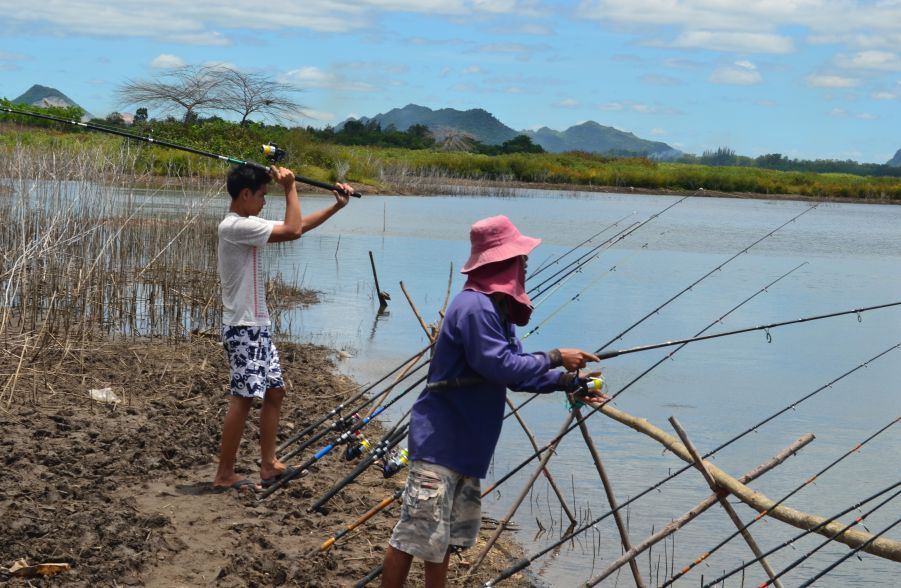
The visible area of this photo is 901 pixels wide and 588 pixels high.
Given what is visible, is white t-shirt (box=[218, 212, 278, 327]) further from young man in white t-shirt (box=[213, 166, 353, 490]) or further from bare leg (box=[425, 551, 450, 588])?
bare leg (box=[425, 551, 450, 588])

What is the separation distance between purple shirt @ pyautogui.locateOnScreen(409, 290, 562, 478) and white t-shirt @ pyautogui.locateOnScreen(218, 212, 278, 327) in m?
1.66

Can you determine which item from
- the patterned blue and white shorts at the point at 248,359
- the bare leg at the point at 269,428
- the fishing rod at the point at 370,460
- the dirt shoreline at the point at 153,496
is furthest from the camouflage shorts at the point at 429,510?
the bare leg at the point at 269,428

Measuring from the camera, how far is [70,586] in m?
3.89

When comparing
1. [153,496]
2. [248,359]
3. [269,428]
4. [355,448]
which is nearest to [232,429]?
[269,428]

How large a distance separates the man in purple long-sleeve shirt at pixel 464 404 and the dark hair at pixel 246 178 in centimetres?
176

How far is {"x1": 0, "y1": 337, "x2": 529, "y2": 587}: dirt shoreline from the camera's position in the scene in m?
4.21

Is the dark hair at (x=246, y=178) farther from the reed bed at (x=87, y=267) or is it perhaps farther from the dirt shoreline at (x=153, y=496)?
the reed bed at (x=87, y=267)

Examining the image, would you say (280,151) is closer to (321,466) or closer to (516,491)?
(321,466)

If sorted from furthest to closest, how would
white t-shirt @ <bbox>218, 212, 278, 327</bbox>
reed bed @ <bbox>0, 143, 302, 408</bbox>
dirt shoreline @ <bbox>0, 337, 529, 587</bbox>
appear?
reed bed @ <bbox>0, 143, 302, 408</bbox> → white t-shirt @ <bbox>218, 212, 278, 327</bbox> → dirt shoreline @ <bbox>0, 337, 529, 587</bbox>

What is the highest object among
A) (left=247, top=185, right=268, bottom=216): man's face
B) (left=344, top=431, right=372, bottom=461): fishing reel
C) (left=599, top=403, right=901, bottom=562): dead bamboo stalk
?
(left=247, top=185, right=268, bottom=216): man's face

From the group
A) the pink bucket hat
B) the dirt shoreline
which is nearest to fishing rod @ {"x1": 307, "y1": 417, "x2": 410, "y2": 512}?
the dirt shoreline

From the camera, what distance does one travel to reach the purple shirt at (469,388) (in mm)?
3334

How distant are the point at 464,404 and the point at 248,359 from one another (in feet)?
5.87

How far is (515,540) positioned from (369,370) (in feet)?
13.0
